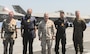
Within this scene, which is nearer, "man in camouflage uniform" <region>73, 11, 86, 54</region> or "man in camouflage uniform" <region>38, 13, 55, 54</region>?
"man in camouflage uniform" <region>38, 13, 55, 54</region>

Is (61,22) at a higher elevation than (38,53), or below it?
higher

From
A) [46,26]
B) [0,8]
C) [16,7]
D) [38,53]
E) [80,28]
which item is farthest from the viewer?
[16,7]

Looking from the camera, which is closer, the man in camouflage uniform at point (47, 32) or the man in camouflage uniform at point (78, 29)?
the man in camouflage uniform at point (47, 32)

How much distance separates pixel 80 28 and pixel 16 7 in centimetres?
5461

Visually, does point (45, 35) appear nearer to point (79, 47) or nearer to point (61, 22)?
point (61, 22)

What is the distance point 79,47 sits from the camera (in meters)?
11.3

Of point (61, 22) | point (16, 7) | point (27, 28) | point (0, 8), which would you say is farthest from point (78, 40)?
point (16, 7)

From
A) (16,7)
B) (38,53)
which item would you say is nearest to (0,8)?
(16,7)

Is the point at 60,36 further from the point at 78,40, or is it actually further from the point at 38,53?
the point at 38,53

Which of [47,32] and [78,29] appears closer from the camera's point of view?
[47,32]

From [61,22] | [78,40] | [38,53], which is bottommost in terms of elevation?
[38,53]

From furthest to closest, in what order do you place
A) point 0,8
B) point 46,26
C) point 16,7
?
point 16,7 < point 0,8 < point 46,26

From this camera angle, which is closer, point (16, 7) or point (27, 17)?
point (27, 17)

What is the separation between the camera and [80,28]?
1103 centimetres
